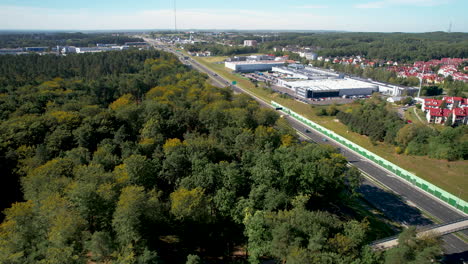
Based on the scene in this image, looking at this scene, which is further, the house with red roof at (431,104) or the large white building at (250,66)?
the large white building at (250,66)

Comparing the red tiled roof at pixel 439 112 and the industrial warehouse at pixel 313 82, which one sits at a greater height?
the industrial warehouse at pixel 313 82

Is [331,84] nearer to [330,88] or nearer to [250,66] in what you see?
[330,88]

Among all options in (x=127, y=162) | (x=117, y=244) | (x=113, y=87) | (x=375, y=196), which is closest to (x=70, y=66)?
(x=113, y=87)

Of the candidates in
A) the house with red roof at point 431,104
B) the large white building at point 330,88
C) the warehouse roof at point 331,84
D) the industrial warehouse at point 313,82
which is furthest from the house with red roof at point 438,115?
the warehouse roof at point 331,84

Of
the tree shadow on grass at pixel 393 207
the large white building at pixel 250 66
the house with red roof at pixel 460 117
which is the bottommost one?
the tree shadow on grass at pixel 393 207

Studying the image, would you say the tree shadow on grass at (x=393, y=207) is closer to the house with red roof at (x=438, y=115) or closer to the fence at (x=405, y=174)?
the fence at (x=405, y=174)

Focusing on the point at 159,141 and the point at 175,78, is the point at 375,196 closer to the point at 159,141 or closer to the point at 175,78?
the point at 159,141

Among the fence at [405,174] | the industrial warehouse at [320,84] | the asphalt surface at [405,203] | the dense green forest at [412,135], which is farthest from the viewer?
the industrial warehouse at [320,84]

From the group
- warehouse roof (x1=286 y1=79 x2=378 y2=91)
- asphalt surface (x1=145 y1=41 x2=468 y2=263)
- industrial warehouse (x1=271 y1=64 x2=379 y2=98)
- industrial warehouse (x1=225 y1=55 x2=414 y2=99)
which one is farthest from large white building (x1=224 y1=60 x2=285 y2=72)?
asphalt surface (x1=145 y1=41 x2=468 y2=263)
